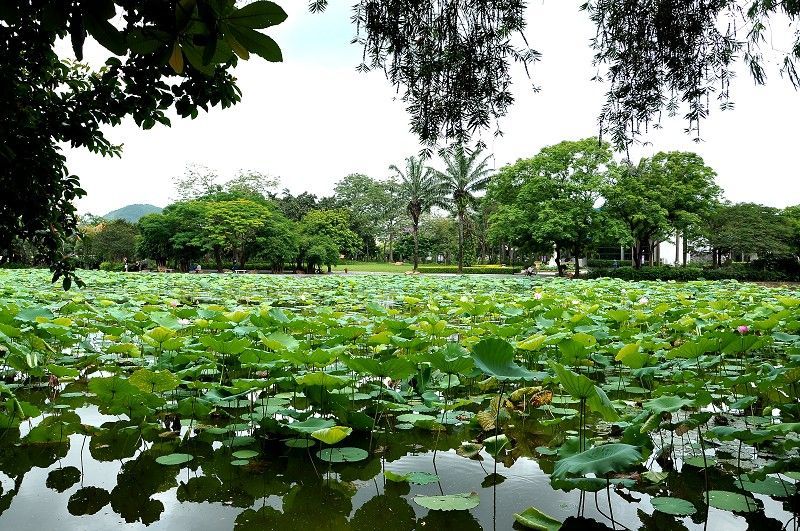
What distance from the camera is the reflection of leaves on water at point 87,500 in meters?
1.46

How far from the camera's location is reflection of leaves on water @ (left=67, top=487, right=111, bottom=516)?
1.46 meters

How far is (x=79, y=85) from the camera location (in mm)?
2834

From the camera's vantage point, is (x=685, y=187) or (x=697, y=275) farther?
(x=685, y=187)

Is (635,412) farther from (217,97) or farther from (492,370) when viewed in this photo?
(217,97)

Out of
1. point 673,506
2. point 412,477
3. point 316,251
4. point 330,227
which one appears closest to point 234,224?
point 316,251

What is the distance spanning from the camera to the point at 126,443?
1972 millimetres

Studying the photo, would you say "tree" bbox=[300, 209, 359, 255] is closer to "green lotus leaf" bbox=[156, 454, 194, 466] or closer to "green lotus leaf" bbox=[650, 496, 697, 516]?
"green lotus leaf" bbox=[156, 454, 194, 466]

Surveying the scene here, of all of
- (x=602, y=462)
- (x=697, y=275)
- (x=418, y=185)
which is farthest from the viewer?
(x=418, y=185)

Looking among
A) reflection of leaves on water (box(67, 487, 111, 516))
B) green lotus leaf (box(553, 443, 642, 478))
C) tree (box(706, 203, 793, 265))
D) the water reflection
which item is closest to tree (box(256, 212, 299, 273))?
tree (box(706, 203, 793, 265))

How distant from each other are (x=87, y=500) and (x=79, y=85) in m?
2.26

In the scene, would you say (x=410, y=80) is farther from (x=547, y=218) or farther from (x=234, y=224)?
(x=234, y=224)

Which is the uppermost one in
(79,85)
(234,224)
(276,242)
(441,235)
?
(441,235)

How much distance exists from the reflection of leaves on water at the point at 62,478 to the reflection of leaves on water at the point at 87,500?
0.23 feet

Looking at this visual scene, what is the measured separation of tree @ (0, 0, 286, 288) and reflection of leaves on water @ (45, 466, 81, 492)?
1111 mm
